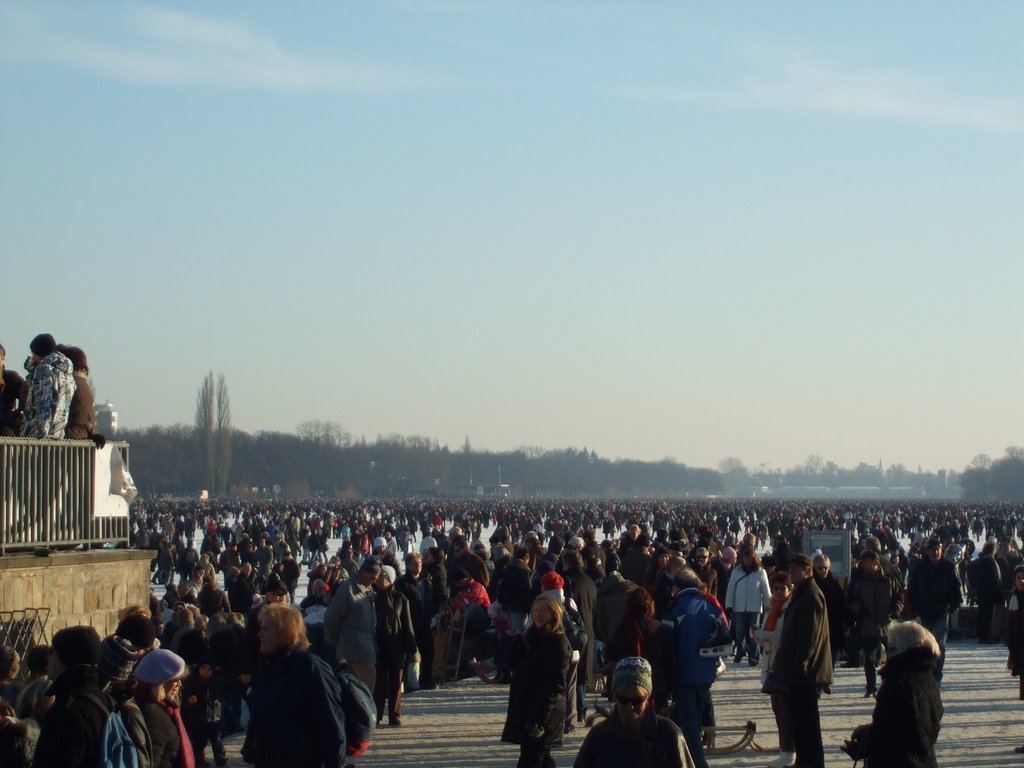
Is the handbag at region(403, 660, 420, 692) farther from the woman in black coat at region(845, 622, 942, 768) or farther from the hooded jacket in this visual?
the woman in black coat at region(845, 622, 942, 768)

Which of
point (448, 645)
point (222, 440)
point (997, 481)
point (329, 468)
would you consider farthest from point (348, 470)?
point (448, 645)

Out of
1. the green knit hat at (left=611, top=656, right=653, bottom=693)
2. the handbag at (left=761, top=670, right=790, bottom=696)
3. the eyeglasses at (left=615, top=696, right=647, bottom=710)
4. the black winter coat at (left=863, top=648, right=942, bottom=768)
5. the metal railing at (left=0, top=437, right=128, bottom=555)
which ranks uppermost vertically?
the metal railing at (left=0, top=437, right=128, bottom=555)

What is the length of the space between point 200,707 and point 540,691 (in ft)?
7.92

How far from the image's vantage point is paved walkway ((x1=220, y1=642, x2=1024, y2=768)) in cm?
912

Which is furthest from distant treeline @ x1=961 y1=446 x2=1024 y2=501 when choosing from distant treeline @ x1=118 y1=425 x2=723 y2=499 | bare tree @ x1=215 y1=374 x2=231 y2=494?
bare tree @ x1=215 y1=374 x2=231 y2=494

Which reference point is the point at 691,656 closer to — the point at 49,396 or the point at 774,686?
the point at 774,686

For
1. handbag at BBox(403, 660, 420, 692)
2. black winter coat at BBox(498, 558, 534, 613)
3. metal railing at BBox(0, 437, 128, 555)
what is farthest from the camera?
handbag at BBox(403, 660, 420, 692)

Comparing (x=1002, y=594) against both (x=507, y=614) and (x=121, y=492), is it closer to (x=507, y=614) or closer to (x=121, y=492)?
(x=507, y=614)

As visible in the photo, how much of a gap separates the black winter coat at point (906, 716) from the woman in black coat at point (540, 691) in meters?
1.89

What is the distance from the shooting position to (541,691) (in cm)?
752

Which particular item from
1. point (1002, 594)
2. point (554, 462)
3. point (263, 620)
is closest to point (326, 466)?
point (554, 462)

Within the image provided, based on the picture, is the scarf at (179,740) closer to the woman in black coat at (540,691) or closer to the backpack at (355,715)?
the backpack at (355,715)

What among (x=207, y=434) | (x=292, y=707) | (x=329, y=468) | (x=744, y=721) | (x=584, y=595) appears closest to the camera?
(x=292, y=707)

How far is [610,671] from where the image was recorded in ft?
29.0
